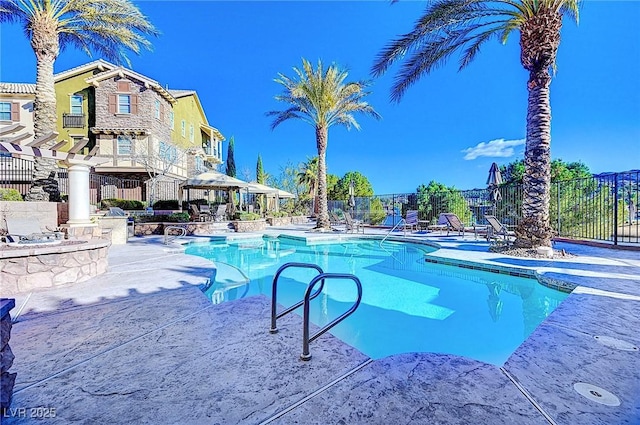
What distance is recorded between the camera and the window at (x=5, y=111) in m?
19.8

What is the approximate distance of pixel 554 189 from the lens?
11273 mm

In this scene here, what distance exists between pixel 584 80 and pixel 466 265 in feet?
79.8

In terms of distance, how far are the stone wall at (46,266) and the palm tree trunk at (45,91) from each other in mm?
6572

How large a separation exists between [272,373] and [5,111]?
28.3m

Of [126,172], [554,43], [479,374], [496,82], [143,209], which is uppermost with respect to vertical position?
[496,82]

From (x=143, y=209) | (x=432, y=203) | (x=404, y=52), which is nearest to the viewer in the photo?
(x=404, y=52)

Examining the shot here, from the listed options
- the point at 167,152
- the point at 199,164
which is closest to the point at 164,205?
the point at 167,152

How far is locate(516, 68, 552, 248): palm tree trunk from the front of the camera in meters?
7.63

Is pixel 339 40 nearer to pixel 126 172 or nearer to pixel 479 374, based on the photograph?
pixel 126 172

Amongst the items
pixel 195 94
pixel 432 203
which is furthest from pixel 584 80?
pixel 195 94

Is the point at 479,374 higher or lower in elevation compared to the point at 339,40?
lower

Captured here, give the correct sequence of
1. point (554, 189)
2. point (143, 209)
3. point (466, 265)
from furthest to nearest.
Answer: point (143, 209) < point (554, 189) < point (466, 265)

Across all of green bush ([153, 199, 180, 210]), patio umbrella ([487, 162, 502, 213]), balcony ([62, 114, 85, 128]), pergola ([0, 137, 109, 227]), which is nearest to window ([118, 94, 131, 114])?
balcony ([62, 114, 85, 128])

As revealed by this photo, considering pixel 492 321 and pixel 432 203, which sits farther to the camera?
pixel 432 203
